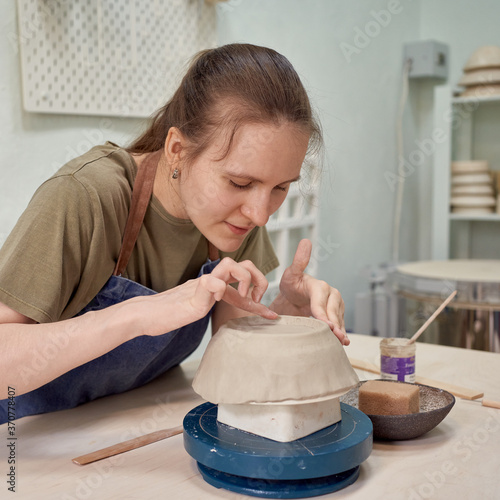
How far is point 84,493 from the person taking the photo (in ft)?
2.99

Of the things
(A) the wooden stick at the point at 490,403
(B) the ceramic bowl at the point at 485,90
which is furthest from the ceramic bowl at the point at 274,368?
(B) the ceramic bowl at the point at 485,90

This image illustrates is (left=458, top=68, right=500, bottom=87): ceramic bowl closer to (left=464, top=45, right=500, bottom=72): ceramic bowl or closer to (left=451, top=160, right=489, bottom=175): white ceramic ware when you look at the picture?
(left=464, top=45, right=500, bottom=72): ceramic bowl

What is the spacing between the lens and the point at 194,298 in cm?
99

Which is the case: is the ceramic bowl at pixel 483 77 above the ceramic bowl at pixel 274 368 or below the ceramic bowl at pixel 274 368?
above

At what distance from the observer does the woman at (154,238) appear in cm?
102

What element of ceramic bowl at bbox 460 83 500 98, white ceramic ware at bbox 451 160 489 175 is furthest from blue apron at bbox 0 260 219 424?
ceramic bowl at bbox 460 83 500 98

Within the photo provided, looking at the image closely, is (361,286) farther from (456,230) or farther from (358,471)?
(358,471)

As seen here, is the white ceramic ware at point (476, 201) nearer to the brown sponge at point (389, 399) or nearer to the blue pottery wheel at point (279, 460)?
the brown sponge at point (389, 399)

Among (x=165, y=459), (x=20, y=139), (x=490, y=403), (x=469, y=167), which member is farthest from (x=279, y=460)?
(x=469, y=167)

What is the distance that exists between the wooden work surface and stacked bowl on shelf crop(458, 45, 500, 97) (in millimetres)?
2311

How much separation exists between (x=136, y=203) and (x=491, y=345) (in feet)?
5.48

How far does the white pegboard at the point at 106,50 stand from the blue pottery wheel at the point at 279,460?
1102 mm

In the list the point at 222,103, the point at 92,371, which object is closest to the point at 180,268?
the point at 92,371

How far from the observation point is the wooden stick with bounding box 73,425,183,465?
1.01 metres
